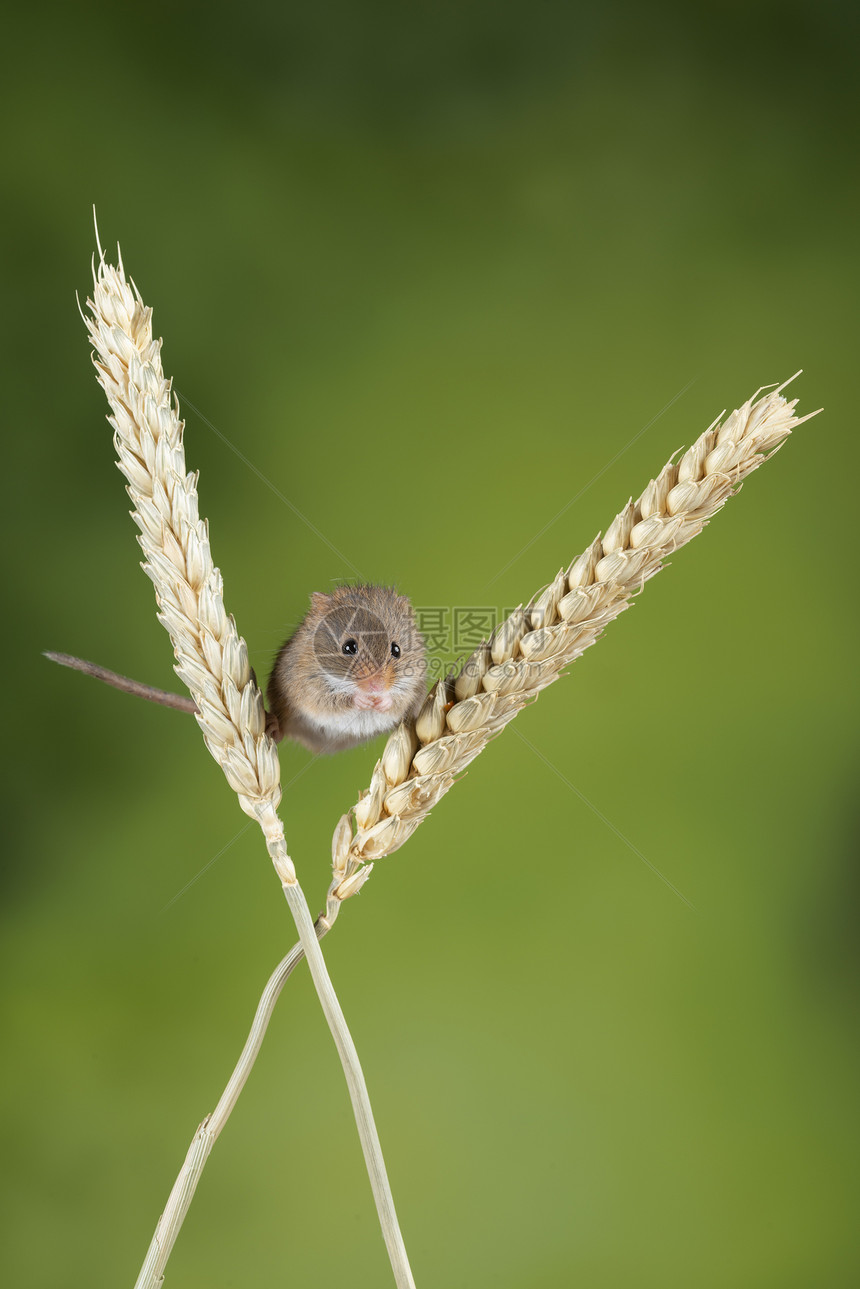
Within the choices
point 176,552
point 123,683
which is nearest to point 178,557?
point 176,552

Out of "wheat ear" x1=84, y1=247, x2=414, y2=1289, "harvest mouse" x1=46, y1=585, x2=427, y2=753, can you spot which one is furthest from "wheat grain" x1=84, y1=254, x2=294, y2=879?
"harvest mouse" x1=46, y1=585, x2=427, y2=753

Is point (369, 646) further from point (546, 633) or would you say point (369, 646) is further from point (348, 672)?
point (546, 633)

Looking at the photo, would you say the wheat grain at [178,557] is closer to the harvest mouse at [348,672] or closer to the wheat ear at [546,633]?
the wheat ear at [546,633]

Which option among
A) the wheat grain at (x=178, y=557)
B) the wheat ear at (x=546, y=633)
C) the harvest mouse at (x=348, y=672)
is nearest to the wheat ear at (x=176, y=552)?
the wheat grain at (x=178, y=557)

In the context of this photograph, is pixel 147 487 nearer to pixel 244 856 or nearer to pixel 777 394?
pixel 777 394

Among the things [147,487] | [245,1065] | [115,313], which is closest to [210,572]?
[147,487]
